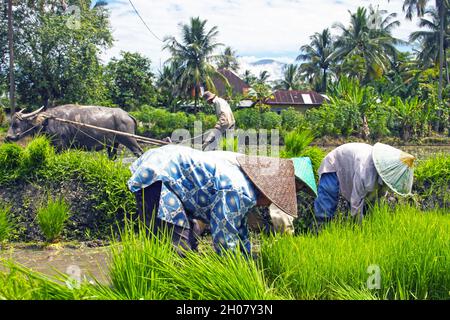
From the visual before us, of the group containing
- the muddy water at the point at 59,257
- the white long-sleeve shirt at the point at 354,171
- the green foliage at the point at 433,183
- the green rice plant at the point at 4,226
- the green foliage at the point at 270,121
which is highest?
the green foliage at the point at 270,121

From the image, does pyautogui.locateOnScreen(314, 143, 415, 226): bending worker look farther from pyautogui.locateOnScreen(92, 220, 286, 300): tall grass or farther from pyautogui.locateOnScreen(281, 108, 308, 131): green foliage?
pyautogui.locateOnScreen(281, 108, 308, 131): green foliage

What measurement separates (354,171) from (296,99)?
34916 mm

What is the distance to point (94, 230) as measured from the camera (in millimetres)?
5820

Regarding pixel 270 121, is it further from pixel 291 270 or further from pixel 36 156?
pixel 291 270

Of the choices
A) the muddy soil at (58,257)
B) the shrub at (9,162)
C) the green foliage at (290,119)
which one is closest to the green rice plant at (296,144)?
the muddy soil at (58,257)

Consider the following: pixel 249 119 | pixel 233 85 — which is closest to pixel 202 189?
pixel 249 119

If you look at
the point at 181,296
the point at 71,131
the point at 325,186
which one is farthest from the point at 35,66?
the point at 181,296

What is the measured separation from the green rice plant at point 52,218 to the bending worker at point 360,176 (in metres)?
2.59

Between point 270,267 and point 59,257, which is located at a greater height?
point 270,267

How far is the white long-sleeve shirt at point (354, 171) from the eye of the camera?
176 inches

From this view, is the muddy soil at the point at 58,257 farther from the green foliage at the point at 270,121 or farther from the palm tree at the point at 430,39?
the palm tree at the point at 430,39

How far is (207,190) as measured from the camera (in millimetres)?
3578

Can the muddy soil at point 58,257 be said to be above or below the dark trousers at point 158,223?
below
